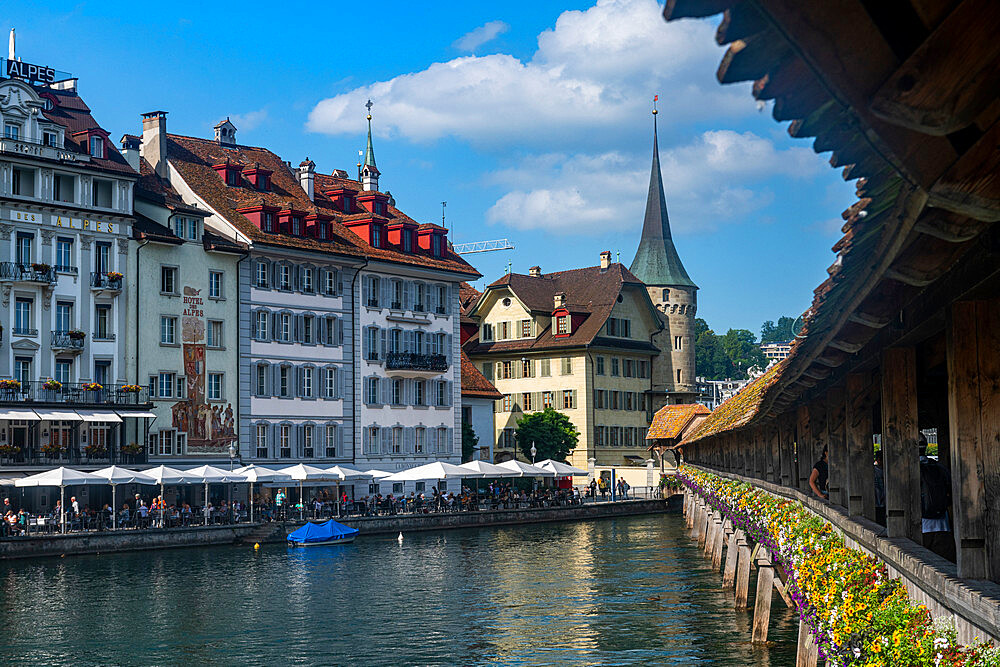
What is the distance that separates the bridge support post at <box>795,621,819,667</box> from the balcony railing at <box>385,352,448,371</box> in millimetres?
51820

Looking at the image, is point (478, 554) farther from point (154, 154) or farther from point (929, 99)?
point (929, 99)

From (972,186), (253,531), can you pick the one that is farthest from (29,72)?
(972,186)

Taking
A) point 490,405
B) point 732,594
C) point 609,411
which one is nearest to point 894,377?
point 732,594

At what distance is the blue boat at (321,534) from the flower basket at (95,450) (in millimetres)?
8822

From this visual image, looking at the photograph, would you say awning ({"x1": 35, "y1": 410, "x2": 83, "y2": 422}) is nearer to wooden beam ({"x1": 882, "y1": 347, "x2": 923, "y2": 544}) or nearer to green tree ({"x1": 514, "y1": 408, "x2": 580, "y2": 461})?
green tree ({"x1": 514, "y1": 408, "x2": 580, "y2": 461})

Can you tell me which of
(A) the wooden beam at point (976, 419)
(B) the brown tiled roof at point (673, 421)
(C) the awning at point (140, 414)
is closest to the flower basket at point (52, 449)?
(C) the awning at point (140, 414)

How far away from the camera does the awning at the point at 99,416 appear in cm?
5103

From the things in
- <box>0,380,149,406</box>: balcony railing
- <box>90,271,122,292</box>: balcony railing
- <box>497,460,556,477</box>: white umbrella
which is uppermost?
<box>90,271,122,292</box>: balcony railing

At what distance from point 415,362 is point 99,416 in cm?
2074

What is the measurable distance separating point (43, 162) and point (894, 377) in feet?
149

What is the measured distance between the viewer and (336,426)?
64.2 metres

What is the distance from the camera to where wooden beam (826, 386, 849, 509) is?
16.8 meters

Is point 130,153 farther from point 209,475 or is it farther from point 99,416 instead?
point 209,475

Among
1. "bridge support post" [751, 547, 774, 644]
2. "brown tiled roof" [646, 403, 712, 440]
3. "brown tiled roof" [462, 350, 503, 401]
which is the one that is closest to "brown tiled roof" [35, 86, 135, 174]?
"brown tiled roof" [462, 350, 503, 401]
